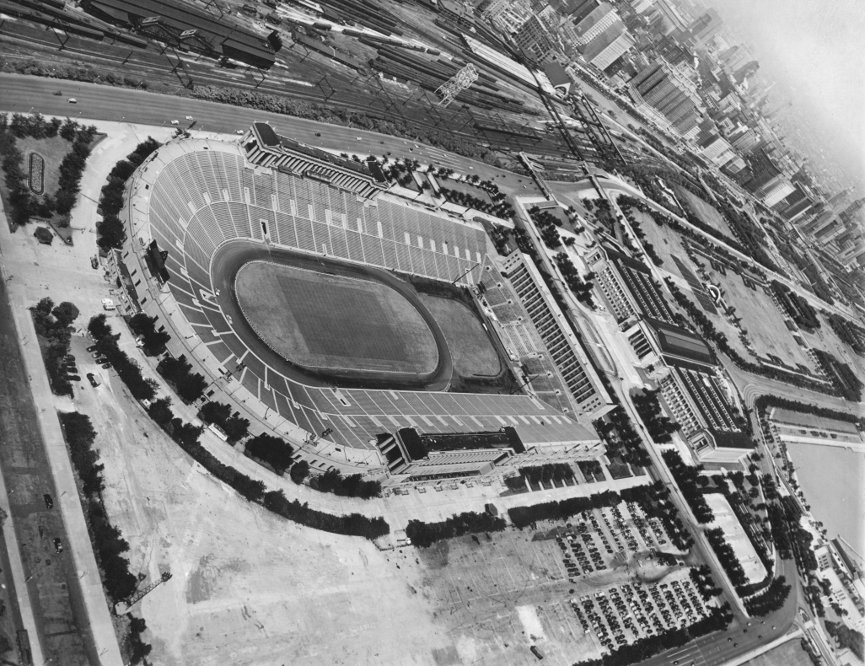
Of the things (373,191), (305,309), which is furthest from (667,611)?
(373,191)

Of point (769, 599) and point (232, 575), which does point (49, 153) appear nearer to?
point (232, 575)

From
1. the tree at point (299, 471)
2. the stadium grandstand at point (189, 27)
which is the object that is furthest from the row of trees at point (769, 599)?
the stadium grandstand at point (189, 27)

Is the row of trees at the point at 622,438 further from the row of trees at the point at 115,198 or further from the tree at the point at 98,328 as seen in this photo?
the row of trees at the point at 115,198

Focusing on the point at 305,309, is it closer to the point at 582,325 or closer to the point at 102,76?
the point at 102,76

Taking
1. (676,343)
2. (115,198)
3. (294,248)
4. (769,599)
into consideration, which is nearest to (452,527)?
(294,248)

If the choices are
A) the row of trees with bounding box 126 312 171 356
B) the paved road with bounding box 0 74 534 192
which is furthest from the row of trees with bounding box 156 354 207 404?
the paved road with bounding box 0 74 534 192

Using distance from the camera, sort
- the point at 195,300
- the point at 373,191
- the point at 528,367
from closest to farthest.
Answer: the point at 195,300
the point at 373,191
the point at 528,367
